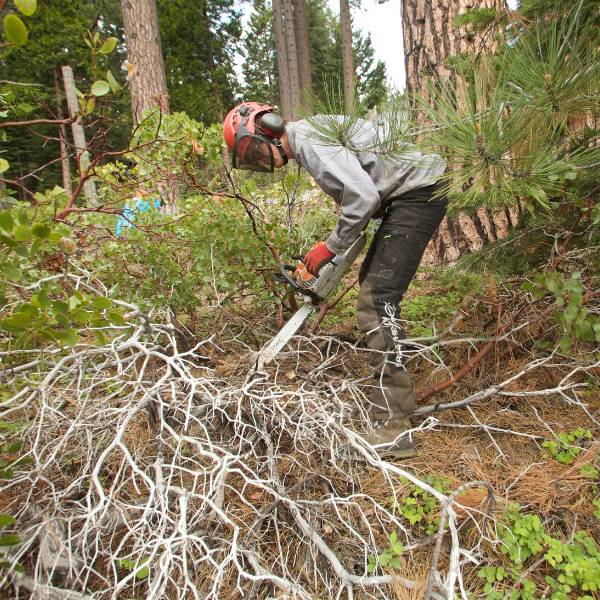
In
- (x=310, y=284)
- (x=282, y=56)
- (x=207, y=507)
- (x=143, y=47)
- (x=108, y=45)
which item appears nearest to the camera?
(x=108, y=45)

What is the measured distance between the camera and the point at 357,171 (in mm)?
2012

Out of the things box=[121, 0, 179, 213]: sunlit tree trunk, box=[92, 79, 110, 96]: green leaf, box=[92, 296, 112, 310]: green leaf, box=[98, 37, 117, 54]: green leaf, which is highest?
box=[121, 0, 179, 213]: sunlit tree trunk

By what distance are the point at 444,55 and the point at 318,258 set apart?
238 cm

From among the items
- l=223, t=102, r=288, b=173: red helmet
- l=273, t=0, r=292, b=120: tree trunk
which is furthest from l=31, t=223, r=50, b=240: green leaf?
l=273, t=0, r=292, b=120: tree trunk

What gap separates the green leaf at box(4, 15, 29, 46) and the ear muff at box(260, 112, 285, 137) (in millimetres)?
1315

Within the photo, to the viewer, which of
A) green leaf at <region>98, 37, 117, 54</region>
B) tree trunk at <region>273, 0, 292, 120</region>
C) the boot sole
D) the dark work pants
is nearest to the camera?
green leaf at <region>98, 37, 117, 54</region>

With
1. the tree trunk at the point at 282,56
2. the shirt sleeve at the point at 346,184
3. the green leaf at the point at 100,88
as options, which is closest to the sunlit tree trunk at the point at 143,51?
the shirt sleeve at the point at 346,184

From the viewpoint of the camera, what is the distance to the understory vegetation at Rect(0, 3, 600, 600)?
1.49m

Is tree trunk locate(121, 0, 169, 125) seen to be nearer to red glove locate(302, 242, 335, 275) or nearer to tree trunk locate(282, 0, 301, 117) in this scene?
red glove locate(302, 242, 335, 275)

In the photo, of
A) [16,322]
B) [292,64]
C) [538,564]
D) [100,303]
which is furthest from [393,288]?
[292,64]

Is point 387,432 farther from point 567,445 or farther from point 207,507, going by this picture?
point 207,507

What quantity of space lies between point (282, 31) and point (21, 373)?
12.5 m

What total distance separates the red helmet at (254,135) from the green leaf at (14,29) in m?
1.30

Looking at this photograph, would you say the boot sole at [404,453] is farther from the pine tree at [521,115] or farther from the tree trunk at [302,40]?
the tree trunk at [302,40]
